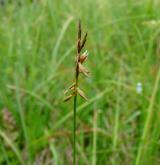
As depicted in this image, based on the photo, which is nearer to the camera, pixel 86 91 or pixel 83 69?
pixel 83 69

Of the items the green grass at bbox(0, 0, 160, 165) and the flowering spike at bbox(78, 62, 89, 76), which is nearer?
the flowering spike at bbox(78, 62, 89, 76)

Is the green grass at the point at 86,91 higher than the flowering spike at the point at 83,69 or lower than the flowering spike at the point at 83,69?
higher

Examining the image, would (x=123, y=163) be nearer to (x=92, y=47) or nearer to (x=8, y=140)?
(x=8, y=140)

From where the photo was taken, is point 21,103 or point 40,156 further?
point 21,103

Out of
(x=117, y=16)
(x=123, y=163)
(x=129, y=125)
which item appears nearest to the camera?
(x=123, y=163)

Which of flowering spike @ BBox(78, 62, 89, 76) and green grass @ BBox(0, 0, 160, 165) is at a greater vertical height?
green grass @ BBox(0, 0, 160, 165)

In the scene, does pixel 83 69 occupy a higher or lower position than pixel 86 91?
lower

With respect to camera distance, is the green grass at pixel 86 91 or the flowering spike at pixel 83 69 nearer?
the flowering spike at pixel 83 69

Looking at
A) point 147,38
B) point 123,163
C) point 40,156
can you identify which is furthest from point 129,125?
point 147,38
